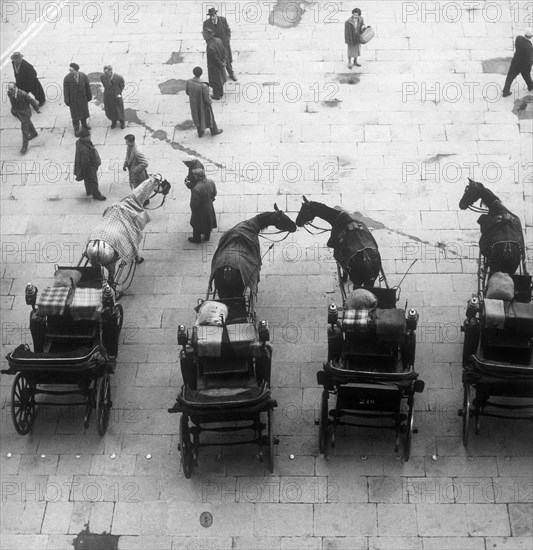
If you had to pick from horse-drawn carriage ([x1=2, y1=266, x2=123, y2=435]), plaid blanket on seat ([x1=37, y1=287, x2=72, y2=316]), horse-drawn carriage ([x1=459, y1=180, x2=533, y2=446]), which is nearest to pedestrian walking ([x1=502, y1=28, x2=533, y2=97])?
horse-drawn carriage ([x1=459, y1=180, x2=533, y2=446])

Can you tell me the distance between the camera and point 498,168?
16.6 meters

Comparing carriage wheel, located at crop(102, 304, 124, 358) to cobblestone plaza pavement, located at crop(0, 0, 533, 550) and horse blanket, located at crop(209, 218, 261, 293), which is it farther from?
horse blanket, located at crop(209, 218, 261, 293)

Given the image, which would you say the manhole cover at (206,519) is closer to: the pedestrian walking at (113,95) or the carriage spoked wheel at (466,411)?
the carriage spoked wheel at (466,411)

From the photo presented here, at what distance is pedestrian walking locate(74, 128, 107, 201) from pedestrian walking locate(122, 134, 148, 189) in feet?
1.86

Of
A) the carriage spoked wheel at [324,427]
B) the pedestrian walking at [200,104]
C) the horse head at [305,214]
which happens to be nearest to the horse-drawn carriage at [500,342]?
the carriage spoked wheel at [324,427]

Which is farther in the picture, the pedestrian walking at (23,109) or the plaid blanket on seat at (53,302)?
the pedestrian walking at (23,109)

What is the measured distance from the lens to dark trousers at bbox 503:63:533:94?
1797 cm

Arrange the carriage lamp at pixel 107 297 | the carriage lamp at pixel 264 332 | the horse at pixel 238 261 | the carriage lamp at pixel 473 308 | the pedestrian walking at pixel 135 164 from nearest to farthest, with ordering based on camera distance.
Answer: the carriage lamp at pixel 264 332
the carriage lamp at pixel 473 308
the carriage lamp at pixel 107 297
the horse at pixel 238 261
the pedestrian walking at pixel 135 164

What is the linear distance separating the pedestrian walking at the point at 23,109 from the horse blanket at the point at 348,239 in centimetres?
710

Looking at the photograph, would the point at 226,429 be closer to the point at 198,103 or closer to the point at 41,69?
the point at 198,103

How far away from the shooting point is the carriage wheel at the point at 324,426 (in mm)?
11617

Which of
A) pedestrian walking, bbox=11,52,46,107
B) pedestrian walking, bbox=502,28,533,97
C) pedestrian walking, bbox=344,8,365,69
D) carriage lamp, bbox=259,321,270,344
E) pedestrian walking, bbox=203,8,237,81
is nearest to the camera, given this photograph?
carriage lamp, bbox=259,321,270,344

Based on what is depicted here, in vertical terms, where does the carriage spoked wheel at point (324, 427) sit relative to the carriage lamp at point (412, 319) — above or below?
below

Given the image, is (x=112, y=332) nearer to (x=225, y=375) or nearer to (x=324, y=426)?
(x=225, y=375)
